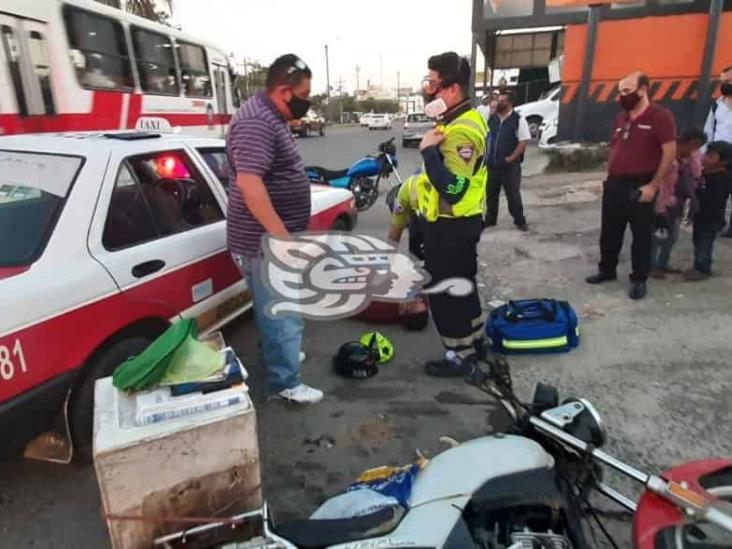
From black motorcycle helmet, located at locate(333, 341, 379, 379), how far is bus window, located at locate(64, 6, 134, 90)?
21.7ft

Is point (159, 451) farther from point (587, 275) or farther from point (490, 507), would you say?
point (587, 275)

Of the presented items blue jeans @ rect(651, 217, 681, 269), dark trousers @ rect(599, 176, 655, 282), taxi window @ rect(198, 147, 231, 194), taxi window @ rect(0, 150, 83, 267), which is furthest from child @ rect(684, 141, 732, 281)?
taxi window @ rect(0, 150, 83, 267)

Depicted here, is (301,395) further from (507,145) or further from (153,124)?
(153,124)

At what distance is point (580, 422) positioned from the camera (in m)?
1.70

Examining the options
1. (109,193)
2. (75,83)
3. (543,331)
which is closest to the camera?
Answer: (109,193)

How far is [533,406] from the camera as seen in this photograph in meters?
1.78

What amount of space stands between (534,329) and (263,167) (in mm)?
2094

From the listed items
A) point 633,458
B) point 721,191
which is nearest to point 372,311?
point 633,458

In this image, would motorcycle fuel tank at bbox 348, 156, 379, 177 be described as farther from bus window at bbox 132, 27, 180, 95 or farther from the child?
the child

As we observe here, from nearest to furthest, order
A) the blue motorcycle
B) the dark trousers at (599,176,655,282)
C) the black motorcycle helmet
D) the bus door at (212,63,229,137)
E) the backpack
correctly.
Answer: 1. the black motorcycle helmet
2. the backpack
3. the dark trousers at (599,176,655,282)
4. the blue motorcycle
5. the bus door at (212,63,229,137)

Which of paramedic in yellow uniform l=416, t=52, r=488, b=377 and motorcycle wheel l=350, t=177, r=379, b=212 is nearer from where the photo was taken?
paramedic in yellow uniform l=416, t=52, r=488, b=377

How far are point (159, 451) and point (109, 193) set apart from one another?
4.50ft

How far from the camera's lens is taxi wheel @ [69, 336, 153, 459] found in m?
2.29

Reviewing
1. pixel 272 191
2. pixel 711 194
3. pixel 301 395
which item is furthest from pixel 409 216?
pixel 711 194
